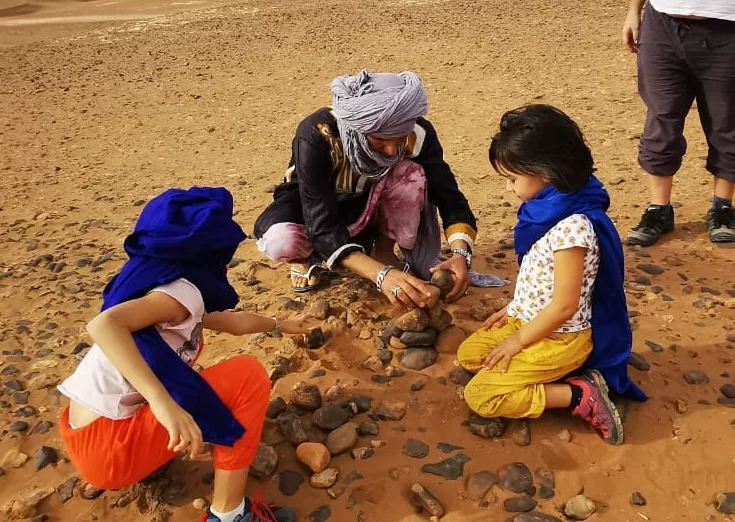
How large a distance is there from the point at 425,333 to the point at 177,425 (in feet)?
4.77

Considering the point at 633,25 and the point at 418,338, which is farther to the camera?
the point at 633,25

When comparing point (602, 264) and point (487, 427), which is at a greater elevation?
point (602, 264)

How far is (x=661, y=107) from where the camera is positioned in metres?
4.12

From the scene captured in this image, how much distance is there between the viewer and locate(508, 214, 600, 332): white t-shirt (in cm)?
252

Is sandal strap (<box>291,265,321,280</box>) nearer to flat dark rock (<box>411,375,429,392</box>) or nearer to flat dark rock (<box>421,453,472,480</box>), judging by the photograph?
flat dark rock (<box>411,375,429,392</box>)

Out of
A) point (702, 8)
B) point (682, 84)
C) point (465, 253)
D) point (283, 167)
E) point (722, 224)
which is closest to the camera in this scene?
point (465, 253)

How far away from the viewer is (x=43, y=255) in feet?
15.4

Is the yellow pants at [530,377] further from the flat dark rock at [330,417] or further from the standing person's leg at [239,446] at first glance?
the standing person's leg at [239,446]

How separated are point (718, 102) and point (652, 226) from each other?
0.80m

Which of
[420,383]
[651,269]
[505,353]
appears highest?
[505,353]

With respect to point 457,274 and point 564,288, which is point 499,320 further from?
point 564,288

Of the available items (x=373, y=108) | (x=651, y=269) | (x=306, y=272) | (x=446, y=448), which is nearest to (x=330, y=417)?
(x=446, y=448)

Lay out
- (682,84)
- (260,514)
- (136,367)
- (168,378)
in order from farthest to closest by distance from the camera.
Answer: (682,84) → (260,514) → (168,378) → (136,367)

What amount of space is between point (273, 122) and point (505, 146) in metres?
5.21
